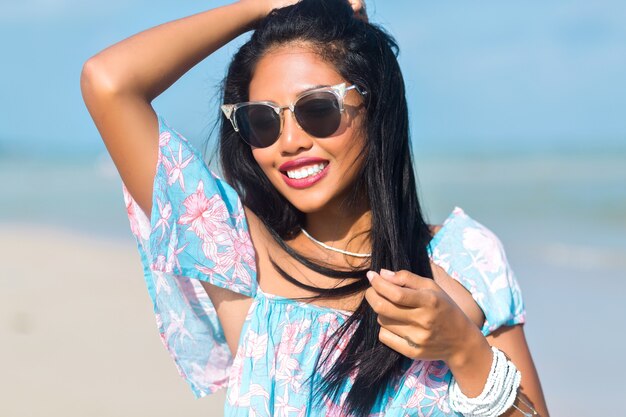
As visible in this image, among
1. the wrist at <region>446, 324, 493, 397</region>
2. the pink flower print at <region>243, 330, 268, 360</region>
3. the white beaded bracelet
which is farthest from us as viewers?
the pink flower print at <region>243, 330, 268, 360</region>

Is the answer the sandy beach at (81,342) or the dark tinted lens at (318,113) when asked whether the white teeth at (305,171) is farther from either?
the sandy beach at (81,342)

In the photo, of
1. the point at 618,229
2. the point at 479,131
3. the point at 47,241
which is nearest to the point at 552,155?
the point at 479,131

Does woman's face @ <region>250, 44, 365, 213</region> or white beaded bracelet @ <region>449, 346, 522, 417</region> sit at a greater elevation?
woman's face @ <region>250, 44, 365, 213</region>

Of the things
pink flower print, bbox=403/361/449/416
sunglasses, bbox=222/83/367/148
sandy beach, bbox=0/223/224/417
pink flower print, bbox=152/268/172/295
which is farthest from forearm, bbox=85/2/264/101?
sandy beach, bbox=0/223/224/417

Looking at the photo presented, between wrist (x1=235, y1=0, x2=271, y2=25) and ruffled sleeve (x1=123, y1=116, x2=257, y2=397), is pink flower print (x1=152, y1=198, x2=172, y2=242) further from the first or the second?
wrist (x1=235, y1=0, x2=271, y2=25)

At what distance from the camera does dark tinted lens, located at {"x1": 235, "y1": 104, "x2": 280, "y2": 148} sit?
2.61 meters

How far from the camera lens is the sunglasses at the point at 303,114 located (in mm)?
2588

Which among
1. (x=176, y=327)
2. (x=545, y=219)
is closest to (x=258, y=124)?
(x=176, y=327)

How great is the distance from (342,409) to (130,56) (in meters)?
1.16

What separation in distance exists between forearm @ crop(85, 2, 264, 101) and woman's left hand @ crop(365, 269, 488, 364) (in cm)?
92

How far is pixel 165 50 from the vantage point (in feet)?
8.64

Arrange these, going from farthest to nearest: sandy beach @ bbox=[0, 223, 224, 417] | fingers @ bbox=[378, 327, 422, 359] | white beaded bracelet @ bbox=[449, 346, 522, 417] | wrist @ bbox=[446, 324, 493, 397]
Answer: sandy beach @ bbox=[0, 223, 224, 417] < white beaded bracelet @ bbox=[449, 346, 522, 417] < wrist @ bbox=[446, 324, 493, 397] < fingers @ bbox=[378, 327, 422, 359]

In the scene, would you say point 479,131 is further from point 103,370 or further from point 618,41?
point 103,370

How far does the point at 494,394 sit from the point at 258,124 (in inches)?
40.1
